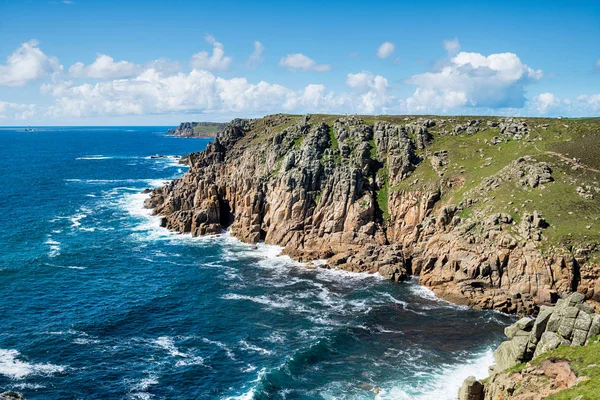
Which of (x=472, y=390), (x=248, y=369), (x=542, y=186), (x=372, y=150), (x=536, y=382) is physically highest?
(x=372, y=150)

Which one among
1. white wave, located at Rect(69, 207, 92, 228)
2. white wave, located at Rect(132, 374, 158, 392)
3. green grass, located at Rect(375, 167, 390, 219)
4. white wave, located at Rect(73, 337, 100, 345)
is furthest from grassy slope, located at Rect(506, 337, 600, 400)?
white wave, located at Rect(69, 207, 92, 228)

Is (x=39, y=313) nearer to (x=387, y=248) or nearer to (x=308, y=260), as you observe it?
(x=308, y=260)

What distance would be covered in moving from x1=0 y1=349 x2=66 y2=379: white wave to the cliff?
58694 mm

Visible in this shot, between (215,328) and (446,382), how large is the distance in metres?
37.3

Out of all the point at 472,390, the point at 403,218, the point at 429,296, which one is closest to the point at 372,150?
the point at 403,218

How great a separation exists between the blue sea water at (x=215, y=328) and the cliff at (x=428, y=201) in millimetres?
7158

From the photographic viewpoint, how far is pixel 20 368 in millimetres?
63562

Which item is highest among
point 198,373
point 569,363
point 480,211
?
point 480,211

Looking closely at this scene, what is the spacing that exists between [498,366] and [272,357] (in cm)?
3069

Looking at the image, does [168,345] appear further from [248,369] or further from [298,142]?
[298,142]

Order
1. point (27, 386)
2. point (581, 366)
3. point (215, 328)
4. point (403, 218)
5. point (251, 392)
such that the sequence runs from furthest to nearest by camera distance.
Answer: point (403, 218) → point (215, 328) → point (27, 386) → point (251, 392) → point (581, 366)

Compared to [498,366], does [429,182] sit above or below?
above

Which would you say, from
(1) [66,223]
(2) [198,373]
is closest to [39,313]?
(2) [198,373]

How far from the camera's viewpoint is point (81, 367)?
64.6 meters
